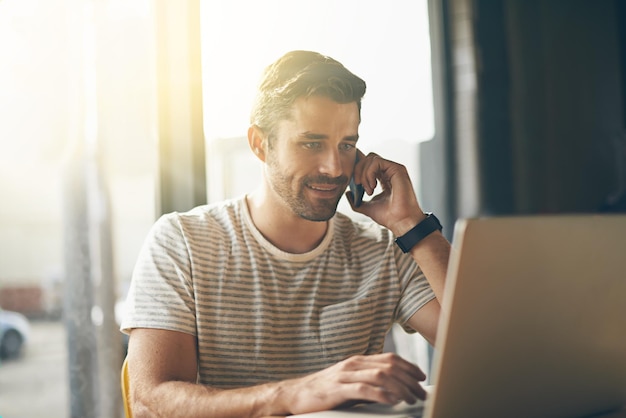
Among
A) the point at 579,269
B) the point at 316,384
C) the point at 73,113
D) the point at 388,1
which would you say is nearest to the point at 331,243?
the point at 316,384

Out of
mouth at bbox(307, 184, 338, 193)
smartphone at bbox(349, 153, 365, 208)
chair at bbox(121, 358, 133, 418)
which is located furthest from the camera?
smartphone at bbox(349, 153, 365, 208)

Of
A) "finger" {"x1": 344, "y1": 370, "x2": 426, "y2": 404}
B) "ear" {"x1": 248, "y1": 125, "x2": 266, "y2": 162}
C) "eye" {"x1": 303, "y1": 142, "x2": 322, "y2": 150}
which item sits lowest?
"finger" {"x1": 344, "y1": 370, "x2": 426, "y2": 404}

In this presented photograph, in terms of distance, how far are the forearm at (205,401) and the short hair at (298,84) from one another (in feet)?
2.36

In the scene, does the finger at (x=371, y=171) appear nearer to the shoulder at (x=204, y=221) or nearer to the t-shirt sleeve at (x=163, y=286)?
the shoulder at (x=204, y=221)

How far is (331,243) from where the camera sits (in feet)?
5.28

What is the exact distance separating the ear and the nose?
0.18 meters

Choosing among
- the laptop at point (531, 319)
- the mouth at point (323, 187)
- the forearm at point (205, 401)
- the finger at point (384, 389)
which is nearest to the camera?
the laptop at point (531, 319)

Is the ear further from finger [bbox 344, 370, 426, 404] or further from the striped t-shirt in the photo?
finger [bbox 344, 370, 426, 404]

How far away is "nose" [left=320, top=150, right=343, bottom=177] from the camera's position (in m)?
1.58

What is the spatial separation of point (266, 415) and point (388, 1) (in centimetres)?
178

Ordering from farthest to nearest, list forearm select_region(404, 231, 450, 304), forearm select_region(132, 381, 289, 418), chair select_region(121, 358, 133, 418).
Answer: forearm select_region(404, 231, 450, 304), chair select_region(121, 358, 133, 418), forearm select_region(132, 381, 289, 418)

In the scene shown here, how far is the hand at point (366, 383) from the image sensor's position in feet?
2.83

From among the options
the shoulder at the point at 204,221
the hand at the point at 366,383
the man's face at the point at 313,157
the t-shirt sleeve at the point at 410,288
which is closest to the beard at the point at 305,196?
the man's face at the point at 313,157

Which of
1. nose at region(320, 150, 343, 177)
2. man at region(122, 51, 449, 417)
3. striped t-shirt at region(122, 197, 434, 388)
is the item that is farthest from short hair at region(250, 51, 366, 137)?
striped t-shirt at region(122, 197, 434, 388)
